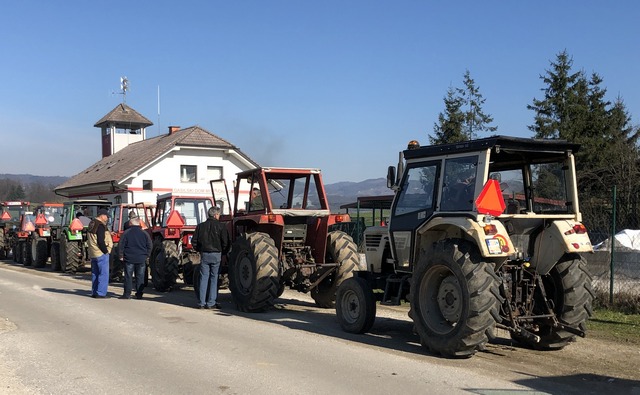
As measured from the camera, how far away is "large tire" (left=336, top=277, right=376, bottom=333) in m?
9.40

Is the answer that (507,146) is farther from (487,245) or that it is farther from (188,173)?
(188,173)

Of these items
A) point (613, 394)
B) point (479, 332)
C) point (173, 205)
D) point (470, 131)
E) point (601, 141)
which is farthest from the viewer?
point (470, 131)

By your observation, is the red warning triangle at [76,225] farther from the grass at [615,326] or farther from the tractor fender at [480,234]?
the grass at [615,326]

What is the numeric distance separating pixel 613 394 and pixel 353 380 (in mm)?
2551

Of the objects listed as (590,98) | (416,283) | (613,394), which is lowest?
(613,394)

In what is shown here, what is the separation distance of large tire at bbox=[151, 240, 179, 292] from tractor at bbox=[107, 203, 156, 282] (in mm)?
2128

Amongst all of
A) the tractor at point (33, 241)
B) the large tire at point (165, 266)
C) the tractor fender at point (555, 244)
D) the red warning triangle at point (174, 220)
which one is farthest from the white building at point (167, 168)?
the tractor fender at point (555, 244)

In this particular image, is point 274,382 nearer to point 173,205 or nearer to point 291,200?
point 291,200

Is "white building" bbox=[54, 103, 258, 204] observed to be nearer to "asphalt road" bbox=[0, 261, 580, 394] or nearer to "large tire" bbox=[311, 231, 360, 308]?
"large tire" bbox=[311, 231, 360, 308]

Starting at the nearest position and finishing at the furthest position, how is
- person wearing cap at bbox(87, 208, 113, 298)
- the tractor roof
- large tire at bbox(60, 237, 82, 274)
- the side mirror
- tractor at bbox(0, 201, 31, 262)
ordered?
the tractor roof
the side mirror
person wearing cap at bbox(87, 208, 113, 298)
large tire at bbox(60, 237, 82, 274)
tractor at bbox(0, 201, 31, 262)

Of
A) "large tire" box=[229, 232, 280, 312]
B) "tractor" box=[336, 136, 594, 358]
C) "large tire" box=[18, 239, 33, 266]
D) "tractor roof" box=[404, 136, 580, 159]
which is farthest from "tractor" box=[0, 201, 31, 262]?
"tractor roof" box=[404, 136, 580, 159]

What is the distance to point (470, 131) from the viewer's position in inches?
1462

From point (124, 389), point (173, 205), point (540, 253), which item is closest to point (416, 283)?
point (540, 253)

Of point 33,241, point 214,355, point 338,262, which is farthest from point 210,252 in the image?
point 33,241
